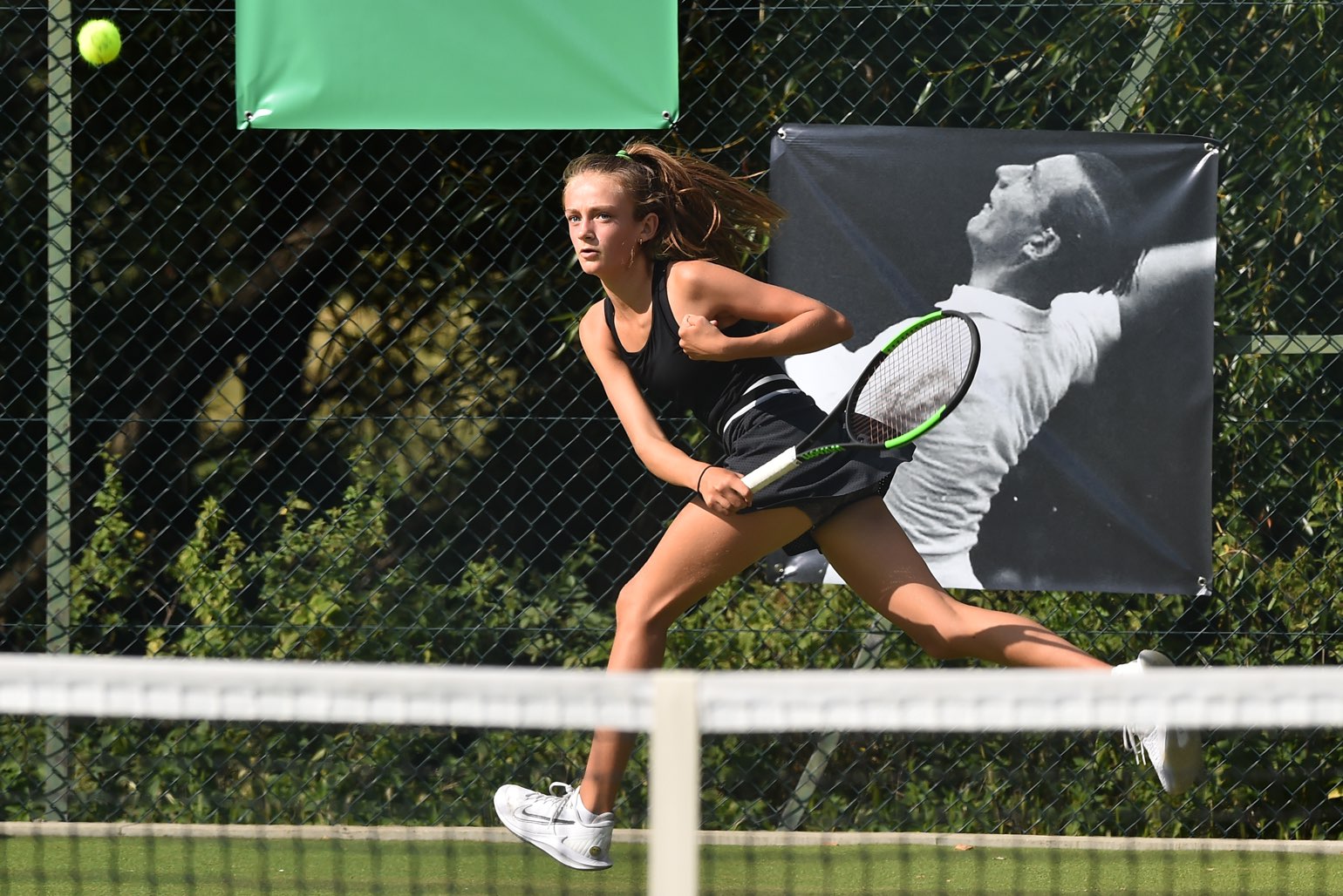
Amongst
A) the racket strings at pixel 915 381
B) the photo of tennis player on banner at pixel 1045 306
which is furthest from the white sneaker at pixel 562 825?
the photo of tennis player on banner at pixel 1045 306

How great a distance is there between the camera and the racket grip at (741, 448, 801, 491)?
2.86 metres

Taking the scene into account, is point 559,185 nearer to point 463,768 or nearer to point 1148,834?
point 463,768

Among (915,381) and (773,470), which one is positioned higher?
(915,381)

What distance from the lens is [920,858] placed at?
3637 mm

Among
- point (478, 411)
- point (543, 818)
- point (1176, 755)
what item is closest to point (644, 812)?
point (543, 818)

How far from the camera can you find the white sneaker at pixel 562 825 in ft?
9.53

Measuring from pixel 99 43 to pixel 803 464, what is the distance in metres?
2.15

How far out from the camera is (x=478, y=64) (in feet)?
12.2

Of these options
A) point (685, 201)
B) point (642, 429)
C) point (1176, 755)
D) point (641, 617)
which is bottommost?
point (1176, 755)

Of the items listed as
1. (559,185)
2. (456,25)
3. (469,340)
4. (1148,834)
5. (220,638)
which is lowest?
(1148,834)

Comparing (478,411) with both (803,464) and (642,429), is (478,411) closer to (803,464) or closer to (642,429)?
(642,429)

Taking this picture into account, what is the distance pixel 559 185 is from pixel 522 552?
3.19 feet

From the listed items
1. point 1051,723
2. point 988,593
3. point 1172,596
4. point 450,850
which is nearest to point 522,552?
point 450,850

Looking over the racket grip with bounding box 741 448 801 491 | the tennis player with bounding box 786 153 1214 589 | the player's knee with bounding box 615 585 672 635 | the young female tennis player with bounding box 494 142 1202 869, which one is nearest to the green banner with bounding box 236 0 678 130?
the young female tennis player with bounding box 494 142 1202 869
